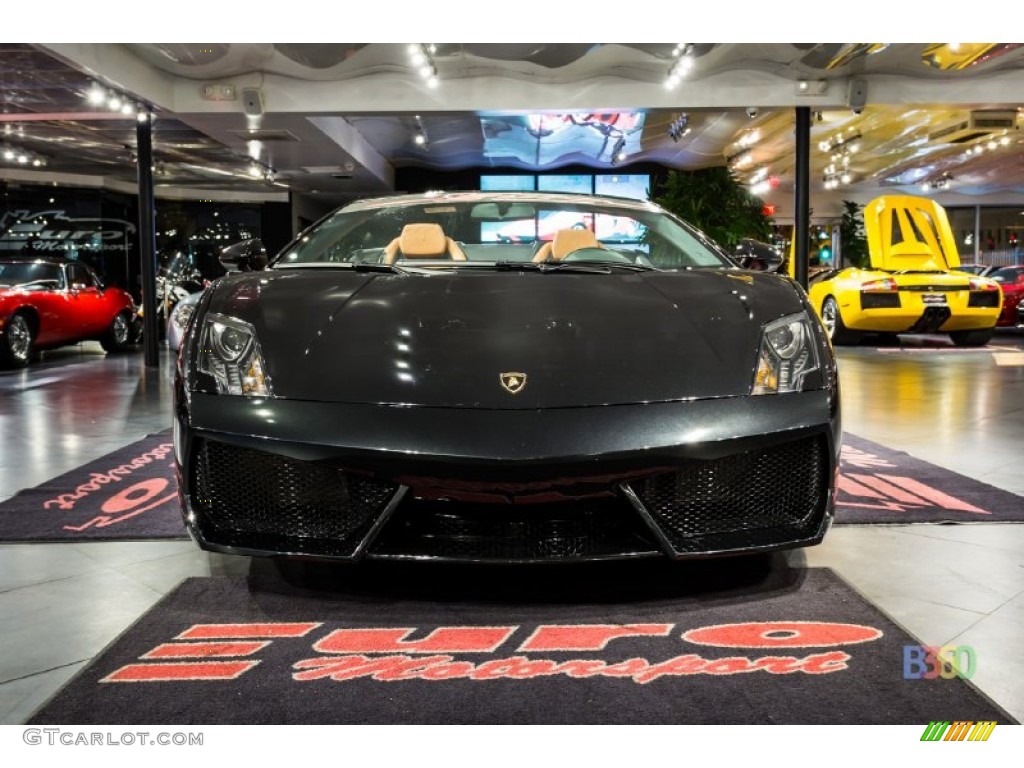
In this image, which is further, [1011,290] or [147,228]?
[1011,290]

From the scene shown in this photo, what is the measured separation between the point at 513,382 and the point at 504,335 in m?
0.17

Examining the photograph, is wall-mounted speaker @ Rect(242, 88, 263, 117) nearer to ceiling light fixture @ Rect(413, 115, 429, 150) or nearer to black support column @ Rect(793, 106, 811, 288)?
ceiling light fixture @ Rect(413, 115, 429, 150)

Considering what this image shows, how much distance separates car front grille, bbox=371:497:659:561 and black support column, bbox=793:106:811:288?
29.9 ft

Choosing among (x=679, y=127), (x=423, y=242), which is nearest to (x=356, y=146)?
(x=679, y=127)

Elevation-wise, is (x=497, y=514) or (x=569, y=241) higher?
(x=569, y=241)

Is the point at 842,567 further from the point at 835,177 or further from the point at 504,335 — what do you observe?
the point at 835,177

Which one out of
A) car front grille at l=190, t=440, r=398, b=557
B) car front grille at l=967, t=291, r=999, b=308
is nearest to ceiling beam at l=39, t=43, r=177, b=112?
car front grille at l=190, t=440, r=398, b=557

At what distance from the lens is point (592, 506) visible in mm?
2070

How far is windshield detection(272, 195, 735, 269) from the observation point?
3.00 m

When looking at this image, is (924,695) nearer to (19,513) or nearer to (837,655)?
(837,655)

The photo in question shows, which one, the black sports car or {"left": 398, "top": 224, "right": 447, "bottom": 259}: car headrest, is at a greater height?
{"left": 398, "top": 224, "right": 447, "bottom": 259}: car headrest

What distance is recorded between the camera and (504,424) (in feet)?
6.63
